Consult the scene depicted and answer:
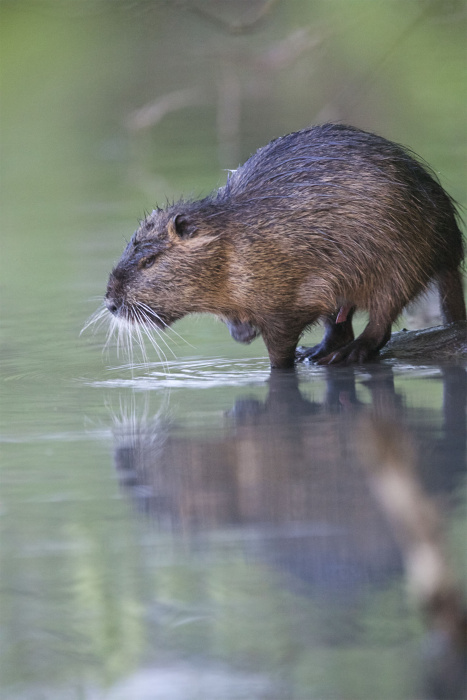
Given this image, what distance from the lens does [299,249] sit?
421 cm

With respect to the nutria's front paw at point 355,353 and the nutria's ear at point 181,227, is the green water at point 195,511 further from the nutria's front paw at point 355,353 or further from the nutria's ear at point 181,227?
the nutria's ear at point 181,227

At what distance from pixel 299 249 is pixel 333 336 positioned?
0.45 metres

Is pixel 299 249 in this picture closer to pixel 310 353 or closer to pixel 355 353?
pixel 355 353

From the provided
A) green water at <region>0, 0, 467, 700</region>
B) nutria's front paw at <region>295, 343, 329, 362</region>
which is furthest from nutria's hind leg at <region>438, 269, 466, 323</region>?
green water at <region>0, 0, 467, 700</region>

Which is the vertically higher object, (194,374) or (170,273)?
(170,273)

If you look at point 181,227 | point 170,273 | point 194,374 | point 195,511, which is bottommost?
point 195,511

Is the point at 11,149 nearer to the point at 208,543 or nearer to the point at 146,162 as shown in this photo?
the point at 146,162

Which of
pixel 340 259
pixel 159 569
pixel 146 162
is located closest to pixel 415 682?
pixel 159 569

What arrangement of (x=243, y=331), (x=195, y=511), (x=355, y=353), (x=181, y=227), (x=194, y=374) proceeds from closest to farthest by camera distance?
(x=195, y=511) < (x=194, y=374) < (x=355, y=353) < (x=181, y=227) < (x=243, y=331)

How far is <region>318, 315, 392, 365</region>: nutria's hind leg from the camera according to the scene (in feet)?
13.8

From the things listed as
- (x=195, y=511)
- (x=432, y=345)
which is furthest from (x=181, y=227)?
(x=195, y=511)

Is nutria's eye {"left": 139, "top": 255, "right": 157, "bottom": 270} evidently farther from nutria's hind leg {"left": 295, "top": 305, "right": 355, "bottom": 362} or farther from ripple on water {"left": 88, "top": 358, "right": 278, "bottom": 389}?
nutria's hind leg {"left": 295, "top": 305, "right": 355, "bottom": 362}

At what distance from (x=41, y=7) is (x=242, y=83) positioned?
8993mm

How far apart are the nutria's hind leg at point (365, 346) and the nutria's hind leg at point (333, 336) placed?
0.24 metres
